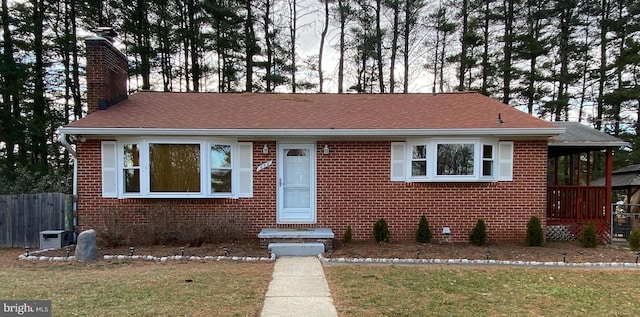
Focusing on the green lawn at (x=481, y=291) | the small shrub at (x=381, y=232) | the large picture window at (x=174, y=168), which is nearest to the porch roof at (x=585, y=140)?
the green lawn at (x=481, y=291)

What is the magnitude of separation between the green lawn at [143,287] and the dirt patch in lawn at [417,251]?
31.6 inches

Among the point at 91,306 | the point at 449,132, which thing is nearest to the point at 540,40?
the point at 449,132

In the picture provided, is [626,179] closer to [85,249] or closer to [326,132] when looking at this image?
[326,132]

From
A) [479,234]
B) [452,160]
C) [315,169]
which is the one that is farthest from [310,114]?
[479,234]

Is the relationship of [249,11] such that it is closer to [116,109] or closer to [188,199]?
[116,109]

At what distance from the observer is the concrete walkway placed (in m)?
4.09

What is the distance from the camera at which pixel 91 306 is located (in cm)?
413

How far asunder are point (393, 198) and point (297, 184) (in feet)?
7.51

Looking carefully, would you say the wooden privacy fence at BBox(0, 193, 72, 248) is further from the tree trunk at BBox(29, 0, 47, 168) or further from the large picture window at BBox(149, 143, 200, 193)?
the tree trunk at BBox(29, 0, 47, 168)

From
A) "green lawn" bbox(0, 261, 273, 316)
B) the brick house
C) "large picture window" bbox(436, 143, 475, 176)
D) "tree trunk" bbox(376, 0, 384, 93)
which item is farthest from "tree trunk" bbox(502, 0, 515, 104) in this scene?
"green lawn" bbox(0, 261, 273, 316)

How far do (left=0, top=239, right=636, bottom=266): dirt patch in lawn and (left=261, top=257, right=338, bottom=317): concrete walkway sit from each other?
1025 mm

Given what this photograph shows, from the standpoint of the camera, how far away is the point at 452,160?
820cm

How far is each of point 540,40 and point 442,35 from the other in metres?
5.21

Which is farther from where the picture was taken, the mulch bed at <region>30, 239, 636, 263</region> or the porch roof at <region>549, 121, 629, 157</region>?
the porch roof at <region>549, 121, 629, 157</region>
